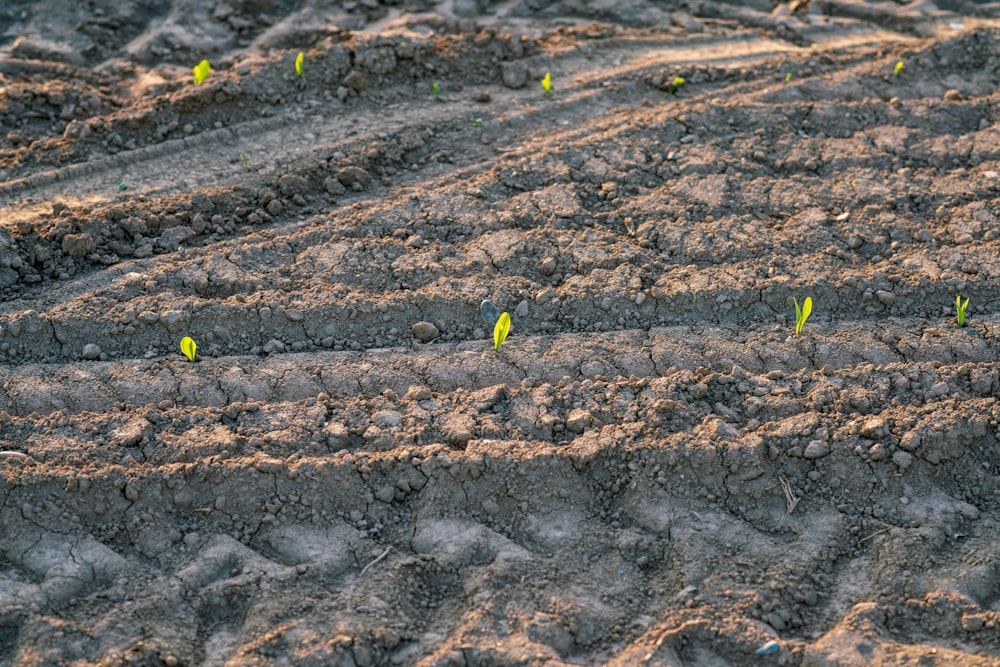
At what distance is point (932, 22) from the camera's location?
6.11 m

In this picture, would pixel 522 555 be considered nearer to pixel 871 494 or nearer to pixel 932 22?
pixel 871 494

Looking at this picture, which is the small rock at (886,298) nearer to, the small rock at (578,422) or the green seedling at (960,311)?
the green seedling at (960,311)

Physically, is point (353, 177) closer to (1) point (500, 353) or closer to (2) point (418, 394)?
(1) point (500, 353)

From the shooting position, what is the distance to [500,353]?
379 cm

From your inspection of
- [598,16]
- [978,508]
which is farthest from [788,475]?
[598,16]


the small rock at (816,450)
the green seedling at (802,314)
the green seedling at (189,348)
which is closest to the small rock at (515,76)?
the green seedling at (802,314)

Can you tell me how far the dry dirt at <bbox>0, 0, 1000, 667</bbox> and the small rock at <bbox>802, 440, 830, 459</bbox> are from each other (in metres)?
0.05

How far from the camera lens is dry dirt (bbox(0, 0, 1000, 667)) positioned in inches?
117

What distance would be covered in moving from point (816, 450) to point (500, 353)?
4.04 ft

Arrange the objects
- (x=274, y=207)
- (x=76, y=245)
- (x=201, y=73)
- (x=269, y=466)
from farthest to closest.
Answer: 1. (x=201, y=73)
2. (x=274, y=207)
3. (x=76, y=245)
4. (x=269, y=466)

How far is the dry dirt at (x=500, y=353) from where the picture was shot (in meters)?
2.98

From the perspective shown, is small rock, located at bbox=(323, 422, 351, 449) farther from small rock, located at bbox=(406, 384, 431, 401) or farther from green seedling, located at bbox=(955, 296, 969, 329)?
green seedling, located at bbox=(955, 296, 969, 329)

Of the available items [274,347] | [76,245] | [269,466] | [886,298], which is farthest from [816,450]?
[76,245]

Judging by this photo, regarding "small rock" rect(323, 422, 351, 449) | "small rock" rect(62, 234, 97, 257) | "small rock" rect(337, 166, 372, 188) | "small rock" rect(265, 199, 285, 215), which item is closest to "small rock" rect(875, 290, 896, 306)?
"small rock" rect(323, 422, 351, 449)
